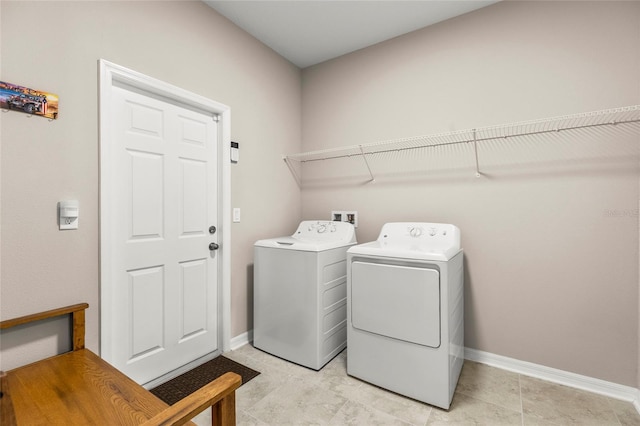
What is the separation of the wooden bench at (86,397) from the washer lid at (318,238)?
4.05 ft

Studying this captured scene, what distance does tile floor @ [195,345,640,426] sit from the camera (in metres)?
1.64

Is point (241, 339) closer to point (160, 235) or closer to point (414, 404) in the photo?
point (160, 235)

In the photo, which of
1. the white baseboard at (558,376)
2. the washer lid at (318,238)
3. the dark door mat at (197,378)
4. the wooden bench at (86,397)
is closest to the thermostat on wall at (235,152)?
the washer lid at (318,238)

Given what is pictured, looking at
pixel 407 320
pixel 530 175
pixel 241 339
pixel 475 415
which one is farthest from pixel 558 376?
pixel 241 339

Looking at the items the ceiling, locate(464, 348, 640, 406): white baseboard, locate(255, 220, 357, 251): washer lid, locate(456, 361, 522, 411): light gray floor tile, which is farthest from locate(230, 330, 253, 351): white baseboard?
the ceiling

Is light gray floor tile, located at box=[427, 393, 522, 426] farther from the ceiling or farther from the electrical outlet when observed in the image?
the ceiling

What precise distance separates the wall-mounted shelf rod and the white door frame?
82cm

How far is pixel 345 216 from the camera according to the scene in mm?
2871

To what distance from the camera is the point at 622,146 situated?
1825 millimetres

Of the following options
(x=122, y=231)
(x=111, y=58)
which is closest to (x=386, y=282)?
(x=122, y=231)

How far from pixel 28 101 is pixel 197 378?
1.85 metres

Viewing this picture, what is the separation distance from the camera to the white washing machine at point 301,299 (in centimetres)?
215

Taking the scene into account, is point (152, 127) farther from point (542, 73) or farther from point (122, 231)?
point (542, 73)

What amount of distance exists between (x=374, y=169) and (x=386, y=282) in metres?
1.20
